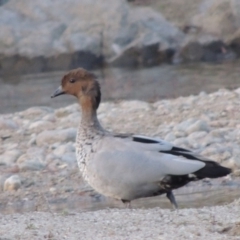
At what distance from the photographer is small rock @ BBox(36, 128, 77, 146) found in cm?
1055

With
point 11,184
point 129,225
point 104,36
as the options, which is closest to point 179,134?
point 11,184

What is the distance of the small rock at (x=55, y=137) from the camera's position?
34.6 feet

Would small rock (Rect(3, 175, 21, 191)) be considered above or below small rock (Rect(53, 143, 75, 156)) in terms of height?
below

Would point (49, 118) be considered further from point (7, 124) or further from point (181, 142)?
point (181, 142)

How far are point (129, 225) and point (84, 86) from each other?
252 centimetres

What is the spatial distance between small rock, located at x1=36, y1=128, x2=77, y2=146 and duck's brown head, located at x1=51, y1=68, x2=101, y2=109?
269 centimetres

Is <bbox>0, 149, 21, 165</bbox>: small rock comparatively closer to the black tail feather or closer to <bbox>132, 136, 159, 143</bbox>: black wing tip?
<bbox>132, 136, 159, 143</bbox>: black wing tip

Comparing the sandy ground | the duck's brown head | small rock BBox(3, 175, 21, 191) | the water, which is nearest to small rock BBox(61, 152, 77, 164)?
small rock BBox(3, 175, 21, 191)

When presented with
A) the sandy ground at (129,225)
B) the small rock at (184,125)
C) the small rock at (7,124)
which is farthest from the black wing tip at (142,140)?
the small rock at (7,124)

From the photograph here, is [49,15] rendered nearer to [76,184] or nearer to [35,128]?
[35,128]

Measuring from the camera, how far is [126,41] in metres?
21.7

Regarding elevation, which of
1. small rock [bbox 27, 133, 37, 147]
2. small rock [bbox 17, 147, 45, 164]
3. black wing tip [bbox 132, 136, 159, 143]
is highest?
black wing tip [bbox 132, 136, 159, 143]

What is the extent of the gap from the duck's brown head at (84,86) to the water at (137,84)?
268 inches

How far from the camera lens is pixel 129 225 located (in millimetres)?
5598
